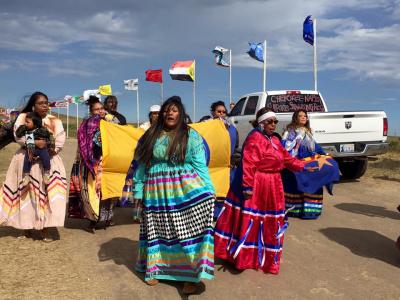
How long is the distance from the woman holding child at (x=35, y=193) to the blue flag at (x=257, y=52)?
14607 mm

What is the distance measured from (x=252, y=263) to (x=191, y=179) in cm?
134

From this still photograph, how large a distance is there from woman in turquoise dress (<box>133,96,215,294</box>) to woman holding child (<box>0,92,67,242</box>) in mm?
2071

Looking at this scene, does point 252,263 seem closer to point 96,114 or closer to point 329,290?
point 329,290

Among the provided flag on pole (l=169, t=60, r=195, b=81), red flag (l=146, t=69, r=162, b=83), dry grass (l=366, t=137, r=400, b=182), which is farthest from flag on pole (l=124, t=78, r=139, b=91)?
dry grass (l=366, t=137, r=400, b=182)

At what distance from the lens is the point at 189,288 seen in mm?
4242

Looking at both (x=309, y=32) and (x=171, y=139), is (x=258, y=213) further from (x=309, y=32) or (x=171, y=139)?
(x=309, y=32)

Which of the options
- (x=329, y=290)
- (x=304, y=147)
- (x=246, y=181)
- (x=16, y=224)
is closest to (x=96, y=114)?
(x=16, y=224)

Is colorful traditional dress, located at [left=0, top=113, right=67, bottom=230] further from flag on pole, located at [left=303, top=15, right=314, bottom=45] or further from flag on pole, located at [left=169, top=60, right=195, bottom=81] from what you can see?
flag on pole, located at [left=169, top=60, right=195, bottom=81]

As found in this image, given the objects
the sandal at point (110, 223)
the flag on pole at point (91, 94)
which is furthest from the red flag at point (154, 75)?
the sandal at point (110, 223)

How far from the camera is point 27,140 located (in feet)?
19.0

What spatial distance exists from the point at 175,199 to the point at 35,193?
8.54ft

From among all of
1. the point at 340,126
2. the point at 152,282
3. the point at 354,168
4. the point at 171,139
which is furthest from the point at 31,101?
the point at 354,168

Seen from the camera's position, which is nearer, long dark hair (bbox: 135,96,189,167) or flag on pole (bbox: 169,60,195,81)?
long dark hair (bbox: 135,96,189,167)

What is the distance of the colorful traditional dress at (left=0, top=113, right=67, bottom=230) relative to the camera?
600 centimetres
